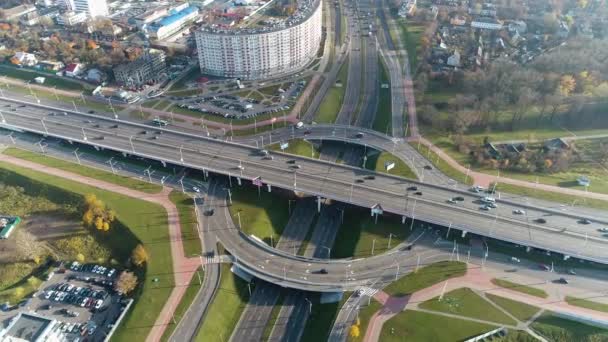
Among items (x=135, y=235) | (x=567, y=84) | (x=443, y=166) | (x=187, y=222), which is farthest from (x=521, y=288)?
(x=567, y=84)

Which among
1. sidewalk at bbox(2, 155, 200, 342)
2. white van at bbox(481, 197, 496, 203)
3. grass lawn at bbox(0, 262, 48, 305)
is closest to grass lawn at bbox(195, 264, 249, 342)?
sidewalk at bbox(2, 155, 200, 342)

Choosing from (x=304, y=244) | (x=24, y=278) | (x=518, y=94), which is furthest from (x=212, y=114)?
(x=518, y=94)

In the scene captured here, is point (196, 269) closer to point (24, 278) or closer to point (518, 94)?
point (24, 278)

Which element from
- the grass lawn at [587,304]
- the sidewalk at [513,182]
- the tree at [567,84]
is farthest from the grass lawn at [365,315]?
the tree at [567,84]

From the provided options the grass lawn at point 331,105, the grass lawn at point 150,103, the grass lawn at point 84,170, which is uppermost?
the grass lawn at point 150,103

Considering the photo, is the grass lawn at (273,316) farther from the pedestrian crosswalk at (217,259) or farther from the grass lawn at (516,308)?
the grass lawn at (516,308)

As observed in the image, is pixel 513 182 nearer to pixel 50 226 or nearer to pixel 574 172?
pixel 574 172
